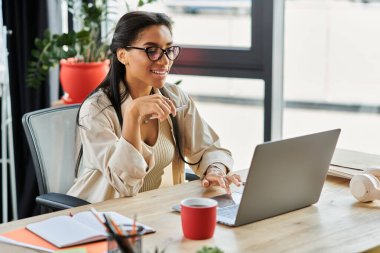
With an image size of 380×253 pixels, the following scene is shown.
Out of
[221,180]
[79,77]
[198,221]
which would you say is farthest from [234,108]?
[198,221]

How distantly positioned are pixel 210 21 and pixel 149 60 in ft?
4.17

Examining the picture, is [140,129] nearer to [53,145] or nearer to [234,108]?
[53,145]

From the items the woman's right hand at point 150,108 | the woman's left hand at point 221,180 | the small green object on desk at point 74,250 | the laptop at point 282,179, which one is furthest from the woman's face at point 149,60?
the small green object on desk at point 74,250

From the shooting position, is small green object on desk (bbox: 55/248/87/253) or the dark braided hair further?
the dark braided hair

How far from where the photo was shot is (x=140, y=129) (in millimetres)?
2568

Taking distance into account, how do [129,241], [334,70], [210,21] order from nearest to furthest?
1. [129,241]
2. [334,70]
3. [210,21]

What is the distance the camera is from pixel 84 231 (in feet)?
6.14

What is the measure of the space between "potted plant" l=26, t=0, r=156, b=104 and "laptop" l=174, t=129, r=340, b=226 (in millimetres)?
1505

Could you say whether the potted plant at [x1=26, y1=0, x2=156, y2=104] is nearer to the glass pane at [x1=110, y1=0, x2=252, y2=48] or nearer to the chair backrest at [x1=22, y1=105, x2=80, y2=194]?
the glass pane at [x1=110, y1=0, x2=252, y2=48]

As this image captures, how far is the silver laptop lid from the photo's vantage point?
1923 millimetres

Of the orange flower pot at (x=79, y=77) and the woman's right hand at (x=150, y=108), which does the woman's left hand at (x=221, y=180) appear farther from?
the orange flower pot at (x=79, y=77)

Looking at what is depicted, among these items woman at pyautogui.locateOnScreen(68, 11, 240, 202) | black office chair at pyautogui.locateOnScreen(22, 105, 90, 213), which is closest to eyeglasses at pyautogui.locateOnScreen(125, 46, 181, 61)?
woman at pyautogui.locateOnScreen(68, 11, 240, 202)

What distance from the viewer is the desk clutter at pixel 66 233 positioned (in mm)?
1807

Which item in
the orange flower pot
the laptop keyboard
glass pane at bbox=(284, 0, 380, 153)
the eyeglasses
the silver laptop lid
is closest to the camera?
the silver laptop lid
